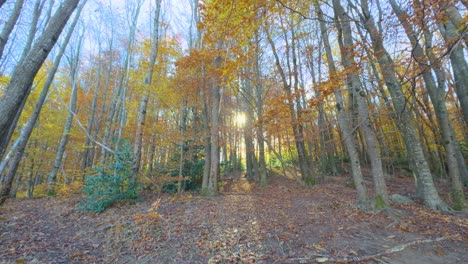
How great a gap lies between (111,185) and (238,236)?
15.9 ft

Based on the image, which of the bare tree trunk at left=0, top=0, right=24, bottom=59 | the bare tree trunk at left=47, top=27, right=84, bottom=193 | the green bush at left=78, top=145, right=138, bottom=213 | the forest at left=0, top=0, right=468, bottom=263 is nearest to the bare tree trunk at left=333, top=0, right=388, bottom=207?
the forest at left=0, top=0, right=468, bottom=263

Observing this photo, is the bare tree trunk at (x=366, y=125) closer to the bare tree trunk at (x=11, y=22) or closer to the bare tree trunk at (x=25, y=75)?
the bare tree trunk at (x=25, y=75)

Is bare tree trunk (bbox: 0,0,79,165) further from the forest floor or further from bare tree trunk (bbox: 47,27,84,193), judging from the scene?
bare tree trunk (bbox: 47,27,84,193)

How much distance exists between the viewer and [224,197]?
751 cm

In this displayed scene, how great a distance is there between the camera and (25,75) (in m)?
2.64

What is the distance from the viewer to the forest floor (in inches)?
126

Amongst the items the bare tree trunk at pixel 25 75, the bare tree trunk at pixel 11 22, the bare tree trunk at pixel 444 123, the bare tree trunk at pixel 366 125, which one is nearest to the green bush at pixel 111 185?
the bare tree trunk at pixel 25 75

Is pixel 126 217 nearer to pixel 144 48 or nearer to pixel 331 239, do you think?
pixel 331 239

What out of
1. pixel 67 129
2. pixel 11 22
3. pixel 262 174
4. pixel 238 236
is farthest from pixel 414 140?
pixel 67 129

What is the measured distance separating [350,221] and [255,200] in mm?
3186

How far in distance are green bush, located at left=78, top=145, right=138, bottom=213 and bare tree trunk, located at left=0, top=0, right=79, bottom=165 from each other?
376 cm

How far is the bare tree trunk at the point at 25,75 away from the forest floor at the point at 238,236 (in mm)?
2482

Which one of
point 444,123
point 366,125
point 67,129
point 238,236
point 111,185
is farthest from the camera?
point 67,129

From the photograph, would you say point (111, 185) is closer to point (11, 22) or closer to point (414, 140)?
point (11, 22)
